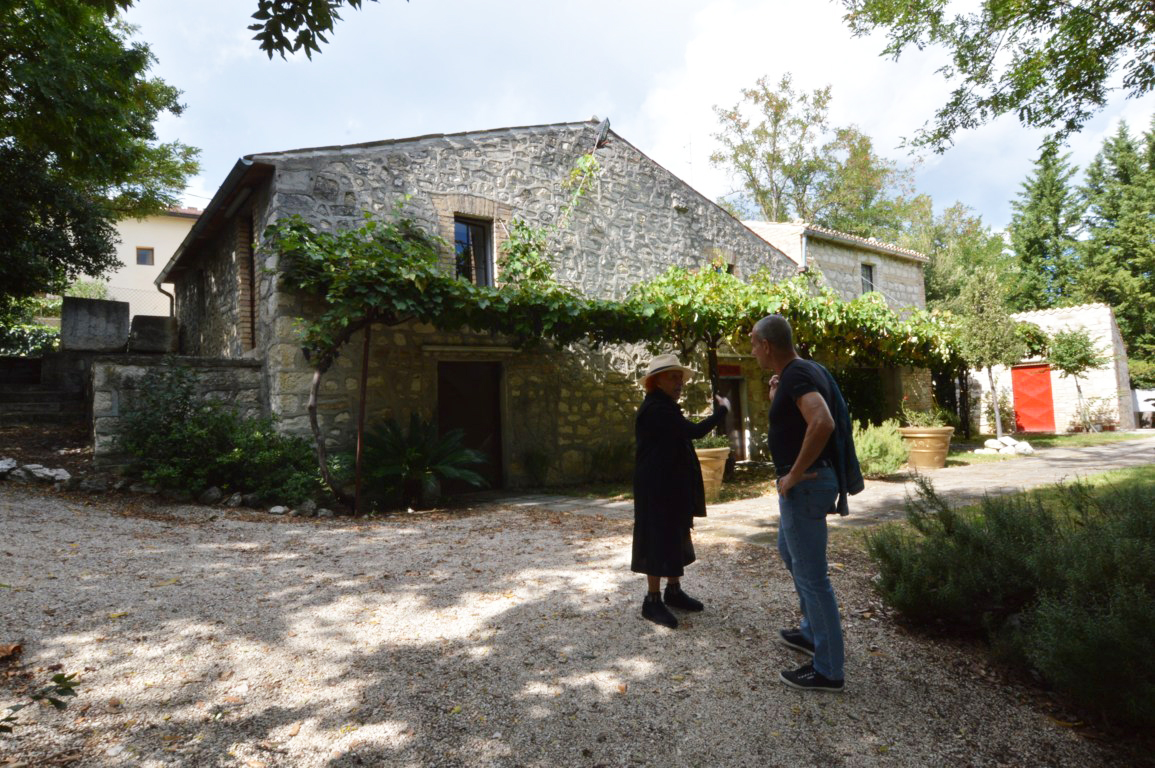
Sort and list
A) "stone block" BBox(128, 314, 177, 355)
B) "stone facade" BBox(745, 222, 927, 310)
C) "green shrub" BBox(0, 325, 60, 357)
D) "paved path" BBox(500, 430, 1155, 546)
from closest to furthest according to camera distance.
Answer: "paved path" BBox(500, 430, 1155, 546), "stone block" BBox(128, 314, 177, 355), "green shrub" BBox(0, 325, 60, 357), "stone facade" BBox(745, 222, 927, 310)

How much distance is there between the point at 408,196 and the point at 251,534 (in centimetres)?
497

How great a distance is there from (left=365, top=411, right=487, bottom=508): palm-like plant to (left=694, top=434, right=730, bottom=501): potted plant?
2.83 m

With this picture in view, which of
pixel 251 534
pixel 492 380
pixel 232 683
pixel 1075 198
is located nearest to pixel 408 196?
pixel 492 380

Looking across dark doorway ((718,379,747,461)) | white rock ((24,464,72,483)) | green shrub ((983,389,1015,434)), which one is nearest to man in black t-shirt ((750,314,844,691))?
white rock ((24,464,72,483))

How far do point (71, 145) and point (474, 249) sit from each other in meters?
5.25

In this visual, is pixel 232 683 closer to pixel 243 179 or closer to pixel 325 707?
pixel 325 707

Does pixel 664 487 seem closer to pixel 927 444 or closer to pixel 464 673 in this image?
pixel 464 673

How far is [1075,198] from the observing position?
25453mm

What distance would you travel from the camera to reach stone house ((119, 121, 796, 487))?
800 centimetres

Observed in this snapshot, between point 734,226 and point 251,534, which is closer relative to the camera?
point 251,534

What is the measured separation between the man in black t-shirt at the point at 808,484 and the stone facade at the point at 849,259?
40.7ft

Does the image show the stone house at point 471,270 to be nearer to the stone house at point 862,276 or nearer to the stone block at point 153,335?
the stone block at point 153,335

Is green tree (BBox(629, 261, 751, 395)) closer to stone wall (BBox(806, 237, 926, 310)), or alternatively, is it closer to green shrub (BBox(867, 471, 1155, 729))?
green shrub (BBox(867, 471, 1155, 729))

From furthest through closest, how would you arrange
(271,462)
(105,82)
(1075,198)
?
(1075,198)
(271,462)
(105,82)
